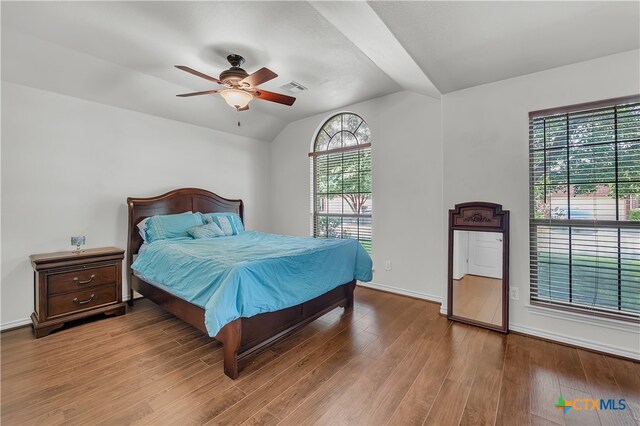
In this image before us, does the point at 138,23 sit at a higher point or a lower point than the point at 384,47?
higher

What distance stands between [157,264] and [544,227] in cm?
395

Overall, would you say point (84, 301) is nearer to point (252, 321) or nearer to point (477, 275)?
point (252, 321)

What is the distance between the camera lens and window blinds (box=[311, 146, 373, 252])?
4.34 meters

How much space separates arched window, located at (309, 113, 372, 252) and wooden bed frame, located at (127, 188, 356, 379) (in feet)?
4.52

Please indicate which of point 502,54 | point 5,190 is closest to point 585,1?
point 502,54

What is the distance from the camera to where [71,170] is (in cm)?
322

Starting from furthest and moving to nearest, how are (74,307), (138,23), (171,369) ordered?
(74,307), (138,23), (171,369)

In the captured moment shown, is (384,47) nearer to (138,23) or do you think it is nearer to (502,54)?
(502,54)

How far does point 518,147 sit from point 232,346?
10.5ft

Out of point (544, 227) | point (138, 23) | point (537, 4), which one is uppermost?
point (138, 23)

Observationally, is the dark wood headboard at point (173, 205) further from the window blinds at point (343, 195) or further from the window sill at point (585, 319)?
the window sill at point (585, 319)

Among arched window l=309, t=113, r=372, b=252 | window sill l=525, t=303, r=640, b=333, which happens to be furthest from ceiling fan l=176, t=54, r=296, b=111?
window sill l=525, t=303, r=640, b=333

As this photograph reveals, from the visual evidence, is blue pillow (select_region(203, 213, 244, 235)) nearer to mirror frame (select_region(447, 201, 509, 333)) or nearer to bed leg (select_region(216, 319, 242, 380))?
bed leg (select_region(216, 319, 242, 380))

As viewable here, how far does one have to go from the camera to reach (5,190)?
9.24ft
